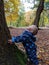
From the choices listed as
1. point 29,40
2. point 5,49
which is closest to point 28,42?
point 29,40

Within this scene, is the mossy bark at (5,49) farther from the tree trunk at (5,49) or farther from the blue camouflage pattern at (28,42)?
the blue camouflage pattern at (28,42)

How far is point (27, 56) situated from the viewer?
588cm

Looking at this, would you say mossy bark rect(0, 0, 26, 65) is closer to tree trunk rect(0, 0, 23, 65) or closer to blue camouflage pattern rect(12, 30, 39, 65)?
tree trunk rect(0, 0, 23, 65)

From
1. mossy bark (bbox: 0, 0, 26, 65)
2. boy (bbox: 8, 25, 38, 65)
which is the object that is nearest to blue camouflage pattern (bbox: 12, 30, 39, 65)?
boy (bbox: 8, 25, 38, 65)

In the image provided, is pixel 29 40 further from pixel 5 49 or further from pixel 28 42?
pixel 5 49

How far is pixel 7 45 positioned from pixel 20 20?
47.6 metres

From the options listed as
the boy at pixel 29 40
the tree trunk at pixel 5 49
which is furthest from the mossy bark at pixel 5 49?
the boy at pixel 29 40

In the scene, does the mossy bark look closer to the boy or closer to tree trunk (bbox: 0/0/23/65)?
tree trunk (bbox: 0/0/23/65)

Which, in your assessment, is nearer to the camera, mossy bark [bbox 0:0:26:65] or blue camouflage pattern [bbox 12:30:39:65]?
mossy bark [bbox 0:0:26:65]

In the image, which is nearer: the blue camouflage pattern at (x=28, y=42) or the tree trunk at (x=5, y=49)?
the tree trunk at (x=5, y=49)

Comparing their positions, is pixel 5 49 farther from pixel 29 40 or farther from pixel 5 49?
pixel 29 40

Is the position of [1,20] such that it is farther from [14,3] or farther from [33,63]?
[14,3]

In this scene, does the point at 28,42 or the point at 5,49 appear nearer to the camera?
the point at 5,49

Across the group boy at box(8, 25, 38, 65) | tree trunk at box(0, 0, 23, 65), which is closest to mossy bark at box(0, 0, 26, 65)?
tree trunk at box(0, 0, 23, 65)
